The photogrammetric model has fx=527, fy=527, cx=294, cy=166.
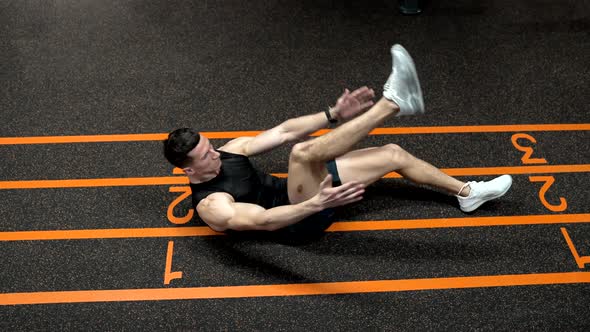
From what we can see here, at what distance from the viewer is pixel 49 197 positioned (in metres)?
4.11

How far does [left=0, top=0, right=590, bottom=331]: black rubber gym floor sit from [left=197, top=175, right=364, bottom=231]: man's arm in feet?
1.80

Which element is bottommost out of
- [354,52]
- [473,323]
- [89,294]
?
[473,323]

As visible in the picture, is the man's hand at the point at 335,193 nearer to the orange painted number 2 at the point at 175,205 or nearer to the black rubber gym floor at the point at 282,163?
the black rubber gym floor at the point at 282,163

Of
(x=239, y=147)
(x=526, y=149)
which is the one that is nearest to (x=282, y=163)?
(x=239, y=147)

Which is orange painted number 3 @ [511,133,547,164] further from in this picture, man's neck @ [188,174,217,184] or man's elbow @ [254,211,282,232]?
man's neck @ [188,174,217,184]

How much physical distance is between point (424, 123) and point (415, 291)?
1709mm

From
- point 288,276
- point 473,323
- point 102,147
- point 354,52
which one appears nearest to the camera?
point 473,323

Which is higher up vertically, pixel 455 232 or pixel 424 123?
pixel 424 123

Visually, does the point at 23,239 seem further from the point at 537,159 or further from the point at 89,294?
the point at 537,159

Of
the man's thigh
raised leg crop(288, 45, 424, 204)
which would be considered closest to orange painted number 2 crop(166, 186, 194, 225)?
raised leg crop(288, 45, 424, 204)

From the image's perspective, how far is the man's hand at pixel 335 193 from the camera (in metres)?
2.72

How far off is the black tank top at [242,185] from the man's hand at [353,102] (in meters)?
0.69

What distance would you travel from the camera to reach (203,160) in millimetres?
3266

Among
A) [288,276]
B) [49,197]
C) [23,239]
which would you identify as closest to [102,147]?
[49,197]
